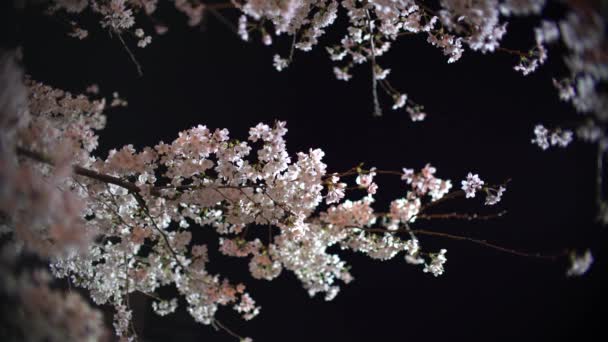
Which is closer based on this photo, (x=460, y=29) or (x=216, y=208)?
(x=460, y=29)

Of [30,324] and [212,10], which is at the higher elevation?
[212,10]

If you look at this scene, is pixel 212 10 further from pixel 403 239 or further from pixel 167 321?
pixel 167 321

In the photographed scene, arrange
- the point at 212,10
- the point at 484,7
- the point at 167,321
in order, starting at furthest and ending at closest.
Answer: the point at 167,321 < the point at 484,7 < the point at 212,10

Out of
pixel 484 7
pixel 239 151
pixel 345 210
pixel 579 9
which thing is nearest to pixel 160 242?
pixel 239 151

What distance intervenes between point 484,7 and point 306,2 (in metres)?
1.46

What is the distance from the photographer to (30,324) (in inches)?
68.1

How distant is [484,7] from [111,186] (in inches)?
129

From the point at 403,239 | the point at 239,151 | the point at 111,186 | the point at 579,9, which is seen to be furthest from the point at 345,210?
the point at 111,186

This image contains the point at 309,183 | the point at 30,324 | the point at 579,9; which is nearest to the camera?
the point at 579,9

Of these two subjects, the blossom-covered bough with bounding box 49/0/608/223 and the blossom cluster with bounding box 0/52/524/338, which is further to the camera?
the blossom cluster with bounding box 0/52/524/338

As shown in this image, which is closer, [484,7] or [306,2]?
[484,7]

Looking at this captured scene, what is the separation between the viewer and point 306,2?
346cm

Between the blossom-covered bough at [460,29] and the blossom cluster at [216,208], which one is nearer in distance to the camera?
the blossom-covered bough at [460,29]

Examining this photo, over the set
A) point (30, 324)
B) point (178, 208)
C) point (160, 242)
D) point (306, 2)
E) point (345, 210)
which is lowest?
point (30, 324)
